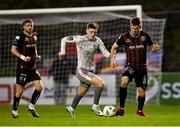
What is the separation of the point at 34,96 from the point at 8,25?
26.2 ft

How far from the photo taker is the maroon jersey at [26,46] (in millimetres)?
15070

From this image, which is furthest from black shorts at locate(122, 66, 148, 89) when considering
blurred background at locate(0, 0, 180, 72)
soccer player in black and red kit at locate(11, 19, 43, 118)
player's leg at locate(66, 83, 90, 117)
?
blurred background at locate(0, 0, 180, 72)

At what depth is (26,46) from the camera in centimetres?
1512

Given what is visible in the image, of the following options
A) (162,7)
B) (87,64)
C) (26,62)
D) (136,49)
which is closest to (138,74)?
(136,49)

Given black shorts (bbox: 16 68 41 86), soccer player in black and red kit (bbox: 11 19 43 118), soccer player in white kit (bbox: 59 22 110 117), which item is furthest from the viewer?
black shorts (bbox: 16 68 41 86)

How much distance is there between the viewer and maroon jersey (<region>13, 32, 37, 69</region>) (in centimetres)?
1507

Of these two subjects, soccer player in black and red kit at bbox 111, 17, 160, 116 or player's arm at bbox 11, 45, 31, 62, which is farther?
player's arm at bbox 11, 45, 31, 62

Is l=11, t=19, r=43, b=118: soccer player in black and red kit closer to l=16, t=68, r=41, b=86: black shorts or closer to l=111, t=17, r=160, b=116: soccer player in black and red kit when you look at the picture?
l=16, t=68, r=41, b=86: black shorts

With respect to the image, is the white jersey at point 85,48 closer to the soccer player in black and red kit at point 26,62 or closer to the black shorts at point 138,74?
the black shorts at point 138,74

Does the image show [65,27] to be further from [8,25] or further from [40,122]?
[40,122]

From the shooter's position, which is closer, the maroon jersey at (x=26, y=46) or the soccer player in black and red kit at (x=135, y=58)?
the soccer player in black and red kit at (x=135, y=58)

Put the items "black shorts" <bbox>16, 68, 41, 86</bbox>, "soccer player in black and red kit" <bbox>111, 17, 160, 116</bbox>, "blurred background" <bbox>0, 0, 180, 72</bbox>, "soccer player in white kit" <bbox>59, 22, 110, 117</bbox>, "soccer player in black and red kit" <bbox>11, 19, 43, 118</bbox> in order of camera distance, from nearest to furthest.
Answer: "soccer player in black and red kit" <bbox>111, 17, 160, 116</bbox> → "soccer player in white kit" <bbox>59, 22, 110, 117</bbox> → "soccer player in black and red kit" <bbox>11, 19, 43, 118</bbox> → "black shorts" <bbox>16, 68, 41, 86</bbox> → "blurred background" <bbox>0, 0, 180, 72</bbox>

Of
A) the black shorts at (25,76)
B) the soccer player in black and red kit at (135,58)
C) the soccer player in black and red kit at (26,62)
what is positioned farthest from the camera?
the black shorts at (25,76)

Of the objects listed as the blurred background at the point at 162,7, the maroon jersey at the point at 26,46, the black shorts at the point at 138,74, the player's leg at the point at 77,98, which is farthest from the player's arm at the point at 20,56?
the blurred background at the point at 162,7
